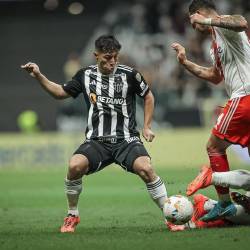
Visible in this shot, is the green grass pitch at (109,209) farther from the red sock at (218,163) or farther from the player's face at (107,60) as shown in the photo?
the player's face at (107,60)

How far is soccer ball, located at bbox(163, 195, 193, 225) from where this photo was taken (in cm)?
744

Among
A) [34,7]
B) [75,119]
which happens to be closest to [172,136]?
[75,119]

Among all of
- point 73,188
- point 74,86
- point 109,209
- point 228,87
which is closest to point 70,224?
point 73,188

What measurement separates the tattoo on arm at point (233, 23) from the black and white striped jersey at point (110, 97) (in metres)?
1.36

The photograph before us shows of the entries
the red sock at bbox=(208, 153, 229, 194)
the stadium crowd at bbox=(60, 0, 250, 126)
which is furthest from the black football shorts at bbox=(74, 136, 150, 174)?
the stadium crowd at bbox=(60, 0, 250, 126)

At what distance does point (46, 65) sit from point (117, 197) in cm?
1293

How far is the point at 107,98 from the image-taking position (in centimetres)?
816

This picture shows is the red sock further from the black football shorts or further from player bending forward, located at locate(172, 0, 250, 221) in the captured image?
the black football shorts

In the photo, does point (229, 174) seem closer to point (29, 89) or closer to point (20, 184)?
point (20, 184)

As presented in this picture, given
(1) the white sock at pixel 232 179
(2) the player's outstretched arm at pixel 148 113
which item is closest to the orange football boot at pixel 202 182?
(1) the white sock at pixel 232 179

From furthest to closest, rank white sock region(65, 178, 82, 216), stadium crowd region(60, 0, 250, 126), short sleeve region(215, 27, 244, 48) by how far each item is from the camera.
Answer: stadium crowd region(60, 0, 250, 126), white sock region(65, 178, 82, 216), short sleeve region(215, 27, 244, 48)

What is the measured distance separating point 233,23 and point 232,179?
158cm

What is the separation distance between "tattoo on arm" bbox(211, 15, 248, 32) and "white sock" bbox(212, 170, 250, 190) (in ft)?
4.81

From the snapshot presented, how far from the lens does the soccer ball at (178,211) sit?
7.44 meters
